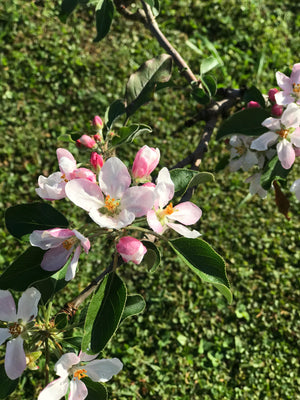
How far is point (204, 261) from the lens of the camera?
3.26ft

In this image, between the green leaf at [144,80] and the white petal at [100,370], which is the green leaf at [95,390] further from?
the green leaf at [144,80]

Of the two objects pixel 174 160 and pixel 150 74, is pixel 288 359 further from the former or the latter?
pixel 150 74

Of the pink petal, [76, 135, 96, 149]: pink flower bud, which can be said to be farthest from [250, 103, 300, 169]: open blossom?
[76, 135, 96, 149]: pink flower bud

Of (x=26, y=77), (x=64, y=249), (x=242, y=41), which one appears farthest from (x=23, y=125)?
(x=64, y=249)

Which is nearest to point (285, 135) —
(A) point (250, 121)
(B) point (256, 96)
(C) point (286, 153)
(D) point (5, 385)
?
(C) point (286, 153)

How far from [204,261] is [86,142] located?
0.48 m

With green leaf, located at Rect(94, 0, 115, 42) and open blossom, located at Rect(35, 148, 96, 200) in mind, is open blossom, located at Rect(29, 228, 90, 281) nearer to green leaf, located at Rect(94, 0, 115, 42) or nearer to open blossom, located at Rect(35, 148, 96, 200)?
open blossom, located at Rect(35, 148, 96, 200)

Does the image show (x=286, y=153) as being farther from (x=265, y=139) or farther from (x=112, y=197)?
(x=112, y=197)

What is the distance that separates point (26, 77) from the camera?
A: 10.1 feet

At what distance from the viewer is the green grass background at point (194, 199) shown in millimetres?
2564

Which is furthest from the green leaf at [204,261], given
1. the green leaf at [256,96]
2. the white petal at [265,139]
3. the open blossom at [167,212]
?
the green leaf at [256,96]

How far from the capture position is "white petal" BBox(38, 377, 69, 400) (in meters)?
1.01

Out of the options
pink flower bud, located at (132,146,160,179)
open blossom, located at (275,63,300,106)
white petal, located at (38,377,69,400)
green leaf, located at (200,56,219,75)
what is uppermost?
open blossom, located at (275,63,300,106)

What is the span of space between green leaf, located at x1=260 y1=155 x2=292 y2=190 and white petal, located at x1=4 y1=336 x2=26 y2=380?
35.7 inches
